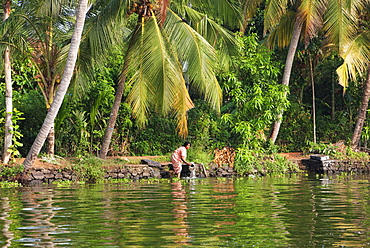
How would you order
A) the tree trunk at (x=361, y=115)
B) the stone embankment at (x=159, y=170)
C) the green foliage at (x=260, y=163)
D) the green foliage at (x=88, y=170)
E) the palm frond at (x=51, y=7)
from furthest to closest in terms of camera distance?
the tree trunk at (x=361, y=115)
the green foliage at (x=260, y=163)
the palm frond at (x=51, y=7)
the green foliage at (x=88, y=170)
the stone embankment at (x=159, y=170)

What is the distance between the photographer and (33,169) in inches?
632

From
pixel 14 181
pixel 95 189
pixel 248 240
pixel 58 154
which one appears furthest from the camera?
pixel 58 154

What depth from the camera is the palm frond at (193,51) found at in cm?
1597

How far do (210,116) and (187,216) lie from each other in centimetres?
1185

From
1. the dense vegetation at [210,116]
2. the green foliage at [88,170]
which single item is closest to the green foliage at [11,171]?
the dense vegetation at [210,116]

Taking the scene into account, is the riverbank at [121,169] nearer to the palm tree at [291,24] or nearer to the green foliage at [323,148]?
the green foliage at [323,148]

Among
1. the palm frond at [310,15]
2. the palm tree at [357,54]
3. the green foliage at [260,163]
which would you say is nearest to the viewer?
the palm frond at [310,15]

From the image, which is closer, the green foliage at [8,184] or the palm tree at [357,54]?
the green foliage at [8,184]

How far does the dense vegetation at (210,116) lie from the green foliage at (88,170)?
4.71 ft

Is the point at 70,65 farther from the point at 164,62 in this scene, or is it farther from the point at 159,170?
the point at 159,170

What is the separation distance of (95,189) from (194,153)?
223 inches

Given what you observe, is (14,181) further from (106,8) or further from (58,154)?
(106,8)

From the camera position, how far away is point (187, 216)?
9.09 m

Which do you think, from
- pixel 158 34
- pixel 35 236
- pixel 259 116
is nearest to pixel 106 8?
pixel 158 34
